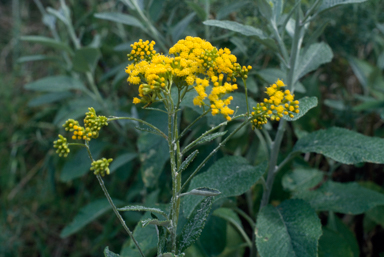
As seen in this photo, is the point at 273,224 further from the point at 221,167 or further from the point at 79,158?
the point at 79,158

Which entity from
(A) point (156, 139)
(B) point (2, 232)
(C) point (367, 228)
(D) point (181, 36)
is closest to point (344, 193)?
(C) point (367, 228)

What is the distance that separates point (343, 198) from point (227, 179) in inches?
21.0

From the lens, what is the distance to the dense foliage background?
1.65 metres

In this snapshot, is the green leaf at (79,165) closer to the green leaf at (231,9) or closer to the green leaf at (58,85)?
the green leaf at (58,85)

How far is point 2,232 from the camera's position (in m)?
2.12

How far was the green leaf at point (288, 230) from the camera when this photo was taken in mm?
1041

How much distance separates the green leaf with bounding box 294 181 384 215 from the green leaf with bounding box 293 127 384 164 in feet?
0.86

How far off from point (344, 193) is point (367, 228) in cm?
40

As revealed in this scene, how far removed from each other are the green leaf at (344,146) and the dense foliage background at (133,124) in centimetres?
38

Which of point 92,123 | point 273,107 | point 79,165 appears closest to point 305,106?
point 273,107

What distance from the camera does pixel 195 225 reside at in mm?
962

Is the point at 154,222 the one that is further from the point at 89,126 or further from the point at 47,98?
the point at 47,98

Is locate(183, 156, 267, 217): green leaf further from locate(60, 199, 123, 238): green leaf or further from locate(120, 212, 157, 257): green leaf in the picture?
locate(60, 199, 123, 238): green leaf

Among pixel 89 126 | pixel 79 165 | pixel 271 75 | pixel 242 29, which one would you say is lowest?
Result: pixel 79 165
